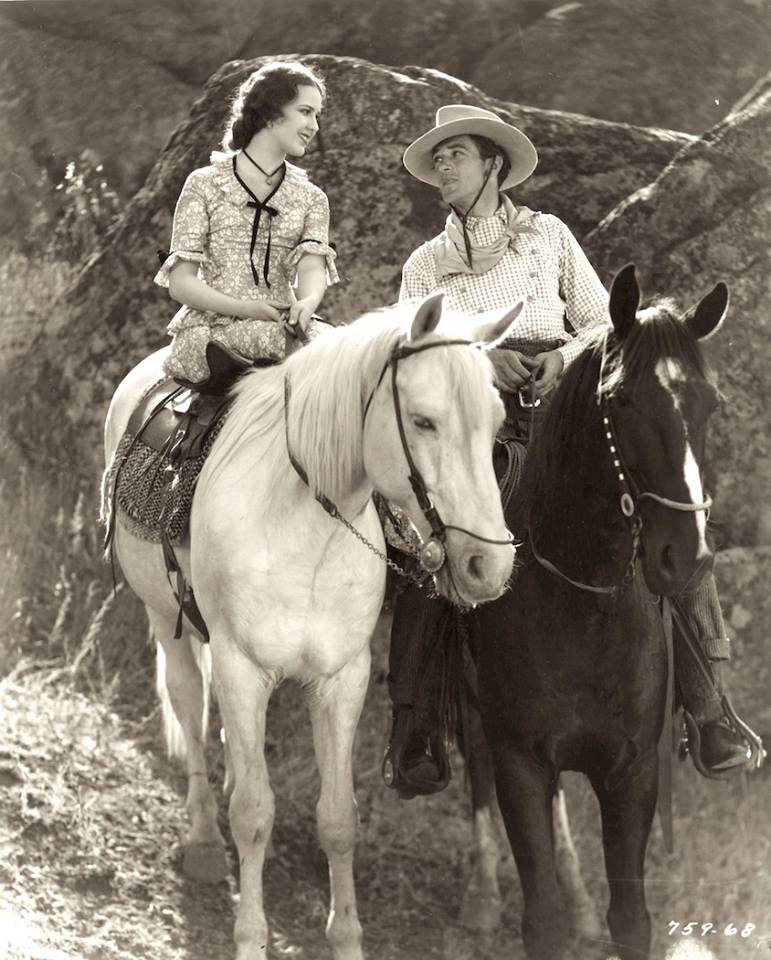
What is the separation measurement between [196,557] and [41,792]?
6.23ft

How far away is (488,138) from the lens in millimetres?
4812

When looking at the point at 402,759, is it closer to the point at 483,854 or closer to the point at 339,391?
the point at 483,854

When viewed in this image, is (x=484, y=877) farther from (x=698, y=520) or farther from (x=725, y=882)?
(x=698, y=520)

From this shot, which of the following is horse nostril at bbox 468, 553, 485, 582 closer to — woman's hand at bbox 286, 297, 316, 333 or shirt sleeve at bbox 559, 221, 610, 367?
woman's hand at bbox 286, 297, 316, 333

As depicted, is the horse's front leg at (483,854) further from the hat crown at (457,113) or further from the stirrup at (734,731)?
the hat crown at (457,113)

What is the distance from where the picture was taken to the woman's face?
4.54 m

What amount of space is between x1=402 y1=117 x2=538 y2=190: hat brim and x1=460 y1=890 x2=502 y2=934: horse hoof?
8.92 feet

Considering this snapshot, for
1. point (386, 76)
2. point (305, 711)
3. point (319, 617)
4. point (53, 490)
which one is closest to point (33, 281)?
point (53, 490)

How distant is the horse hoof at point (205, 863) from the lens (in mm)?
5297

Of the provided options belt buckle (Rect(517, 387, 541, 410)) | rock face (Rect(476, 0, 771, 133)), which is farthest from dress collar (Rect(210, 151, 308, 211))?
rock face (Rect(476, 0, 771, 133))

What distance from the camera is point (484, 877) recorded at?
521cm

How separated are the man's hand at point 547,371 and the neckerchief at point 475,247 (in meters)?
0.46

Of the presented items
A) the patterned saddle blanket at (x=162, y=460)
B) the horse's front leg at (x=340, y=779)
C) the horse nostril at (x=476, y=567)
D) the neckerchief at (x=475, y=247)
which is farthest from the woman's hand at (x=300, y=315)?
the horse nostril at (x=476, y=567)

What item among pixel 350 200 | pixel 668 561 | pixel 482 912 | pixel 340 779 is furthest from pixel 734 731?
pixel 350 200
